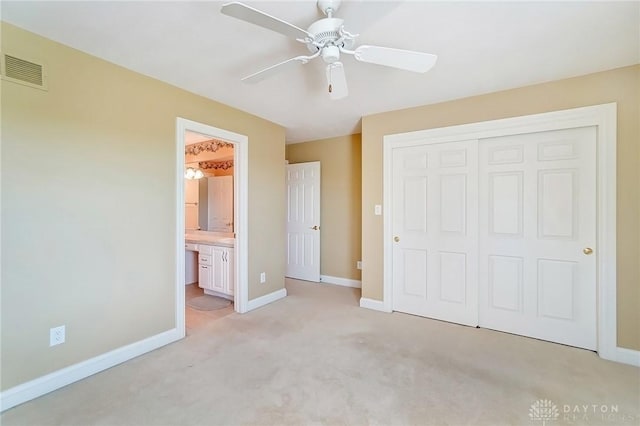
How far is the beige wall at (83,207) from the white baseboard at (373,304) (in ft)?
7.01

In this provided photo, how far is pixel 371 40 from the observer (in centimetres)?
195

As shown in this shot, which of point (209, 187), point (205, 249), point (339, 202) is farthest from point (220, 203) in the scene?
point (339, 202)

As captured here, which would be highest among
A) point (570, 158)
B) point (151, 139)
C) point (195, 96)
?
point (195, 96)

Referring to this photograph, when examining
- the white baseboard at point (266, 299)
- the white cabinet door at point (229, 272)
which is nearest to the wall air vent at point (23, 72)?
the white cabinet door at point (229, 272)

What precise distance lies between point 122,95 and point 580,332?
4.40 metres

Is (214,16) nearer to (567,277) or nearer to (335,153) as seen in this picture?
(335,153)

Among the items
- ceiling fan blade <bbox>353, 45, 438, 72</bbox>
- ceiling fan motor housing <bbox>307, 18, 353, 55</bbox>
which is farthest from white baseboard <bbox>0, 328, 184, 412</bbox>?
ceiling fan blade <bbox>353, 45, 438, 72</bbox>

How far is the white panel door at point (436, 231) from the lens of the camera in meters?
3.05

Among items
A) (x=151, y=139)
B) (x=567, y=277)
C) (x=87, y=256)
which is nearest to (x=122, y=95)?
(x=151, y=139)

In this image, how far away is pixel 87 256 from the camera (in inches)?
85.3

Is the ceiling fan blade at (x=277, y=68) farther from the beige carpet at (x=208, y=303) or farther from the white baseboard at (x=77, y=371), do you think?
the beige carpet at (x=208, y=303)

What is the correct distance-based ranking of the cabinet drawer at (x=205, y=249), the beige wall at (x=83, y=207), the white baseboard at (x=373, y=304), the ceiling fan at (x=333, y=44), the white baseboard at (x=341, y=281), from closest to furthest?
the ceiling fan at (x=333, y=44), the beige wall at (x=83, y=207), the white baseboard at (x=373, y=304), the cabinet drawer at (x=205, y=249), the white baseboard at (x=341, y=281)

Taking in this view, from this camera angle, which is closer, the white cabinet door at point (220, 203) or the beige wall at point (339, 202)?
the beige wall at point (339, 202)

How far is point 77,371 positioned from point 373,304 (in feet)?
9.25
